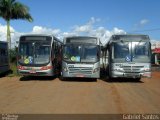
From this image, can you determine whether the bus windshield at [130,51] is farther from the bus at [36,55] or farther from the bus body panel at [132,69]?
the bus at [36,55]

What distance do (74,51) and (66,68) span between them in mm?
1246

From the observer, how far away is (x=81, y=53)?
990 inches

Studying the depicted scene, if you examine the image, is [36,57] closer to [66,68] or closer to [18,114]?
[66,68]

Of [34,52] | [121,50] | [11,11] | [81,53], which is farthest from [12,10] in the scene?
[121,50]

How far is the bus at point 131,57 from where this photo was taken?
80.3 ft

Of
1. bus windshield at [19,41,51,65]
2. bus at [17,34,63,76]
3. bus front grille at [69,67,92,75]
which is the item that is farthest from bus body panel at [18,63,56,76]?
bus front grille at [69,67,92,75]

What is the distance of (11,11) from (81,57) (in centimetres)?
2232

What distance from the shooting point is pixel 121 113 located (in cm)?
1190

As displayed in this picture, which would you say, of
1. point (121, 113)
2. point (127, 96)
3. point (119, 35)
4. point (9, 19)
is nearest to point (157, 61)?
point (9, 19)

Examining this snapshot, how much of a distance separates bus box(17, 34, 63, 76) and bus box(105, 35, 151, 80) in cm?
418

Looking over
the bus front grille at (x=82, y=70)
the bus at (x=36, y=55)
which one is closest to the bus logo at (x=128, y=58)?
the bus front grille at (x=82, y=70)

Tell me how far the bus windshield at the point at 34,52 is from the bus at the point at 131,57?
441cm

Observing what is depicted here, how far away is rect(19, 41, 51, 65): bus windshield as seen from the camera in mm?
25562

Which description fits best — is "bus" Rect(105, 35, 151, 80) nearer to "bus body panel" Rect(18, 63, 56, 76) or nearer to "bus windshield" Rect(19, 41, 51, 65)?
"bus body panel" Rect(18, 63, 56, 76)
